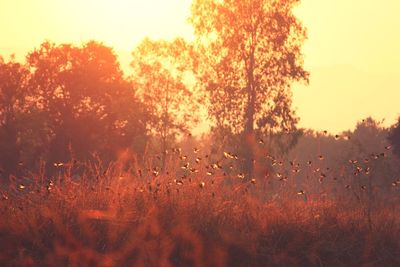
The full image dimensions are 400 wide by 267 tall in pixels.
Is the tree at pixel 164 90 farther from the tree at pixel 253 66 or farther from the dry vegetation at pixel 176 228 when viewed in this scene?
the dry vegetation at pixel 176 228

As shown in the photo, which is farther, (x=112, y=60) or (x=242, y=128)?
(x=112, y=60)

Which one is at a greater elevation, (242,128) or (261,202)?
(242,128)

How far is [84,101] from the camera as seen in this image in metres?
34.4

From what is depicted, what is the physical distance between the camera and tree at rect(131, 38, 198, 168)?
3725 cm

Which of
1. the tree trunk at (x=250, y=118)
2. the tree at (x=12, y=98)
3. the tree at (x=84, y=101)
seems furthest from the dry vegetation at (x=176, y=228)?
the tree at (x=12, y=98)

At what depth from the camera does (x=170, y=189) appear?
9.02 meters

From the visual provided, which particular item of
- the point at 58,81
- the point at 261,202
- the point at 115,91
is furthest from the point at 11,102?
the point at 261,202

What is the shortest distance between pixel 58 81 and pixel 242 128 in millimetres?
11299

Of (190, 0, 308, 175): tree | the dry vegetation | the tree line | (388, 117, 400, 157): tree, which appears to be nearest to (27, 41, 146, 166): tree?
the tree line

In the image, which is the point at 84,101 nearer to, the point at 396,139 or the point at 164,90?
the point at 164,90

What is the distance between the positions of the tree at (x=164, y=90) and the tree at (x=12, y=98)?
7.02 metres

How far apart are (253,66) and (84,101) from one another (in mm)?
10233

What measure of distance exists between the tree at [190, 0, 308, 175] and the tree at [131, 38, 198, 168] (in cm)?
594

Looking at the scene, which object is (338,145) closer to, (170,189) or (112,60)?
(112,60)
